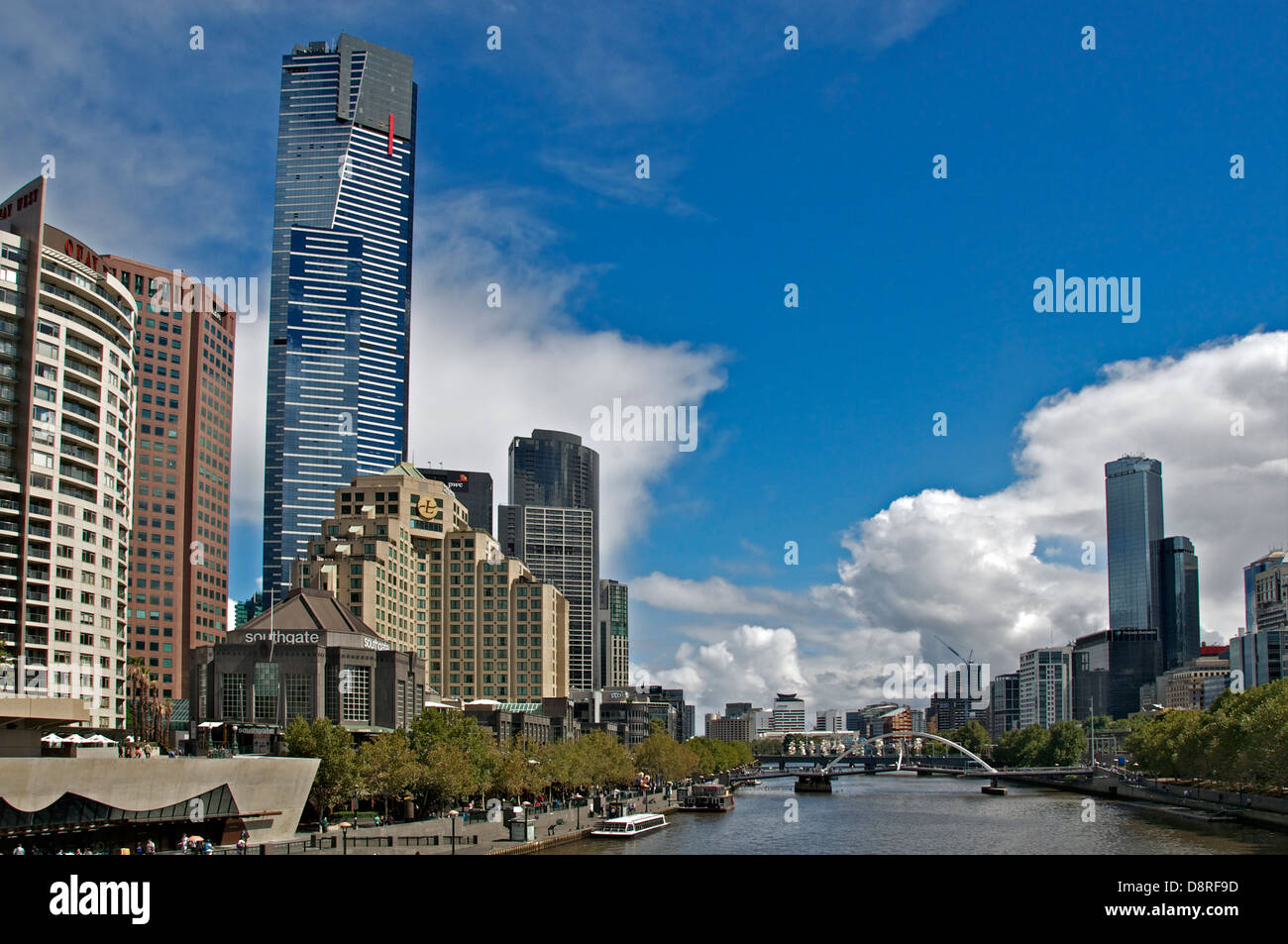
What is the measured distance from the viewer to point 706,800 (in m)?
163

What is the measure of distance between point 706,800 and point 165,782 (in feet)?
325

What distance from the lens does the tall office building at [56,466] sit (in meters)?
108

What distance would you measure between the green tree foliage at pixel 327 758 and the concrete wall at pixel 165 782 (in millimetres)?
10216

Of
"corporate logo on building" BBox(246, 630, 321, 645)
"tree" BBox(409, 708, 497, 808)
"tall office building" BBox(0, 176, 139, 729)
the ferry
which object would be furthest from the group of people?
"corporate logo on building" BBox(246, 630, 321, 645)

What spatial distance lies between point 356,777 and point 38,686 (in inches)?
1292

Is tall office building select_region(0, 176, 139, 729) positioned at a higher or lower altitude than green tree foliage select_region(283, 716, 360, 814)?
higher

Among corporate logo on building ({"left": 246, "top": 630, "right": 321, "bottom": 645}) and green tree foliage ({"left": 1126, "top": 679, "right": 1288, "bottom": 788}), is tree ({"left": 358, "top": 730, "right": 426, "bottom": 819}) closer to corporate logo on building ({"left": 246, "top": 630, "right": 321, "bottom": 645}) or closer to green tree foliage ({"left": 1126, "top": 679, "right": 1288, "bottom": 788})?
corporate logo on building ({"left": 246, "top": 630, "right": 321, "bottom": 645})

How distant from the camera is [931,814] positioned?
5763 inches

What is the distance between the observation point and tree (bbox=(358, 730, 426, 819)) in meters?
102

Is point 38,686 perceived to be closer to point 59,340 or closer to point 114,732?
point 114,732

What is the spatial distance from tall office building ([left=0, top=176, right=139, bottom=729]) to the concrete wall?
3201 centimetres

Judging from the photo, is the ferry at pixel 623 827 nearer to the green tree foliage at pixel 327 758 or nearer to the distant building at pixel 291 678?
the green tree foliage at pixel 327 758
